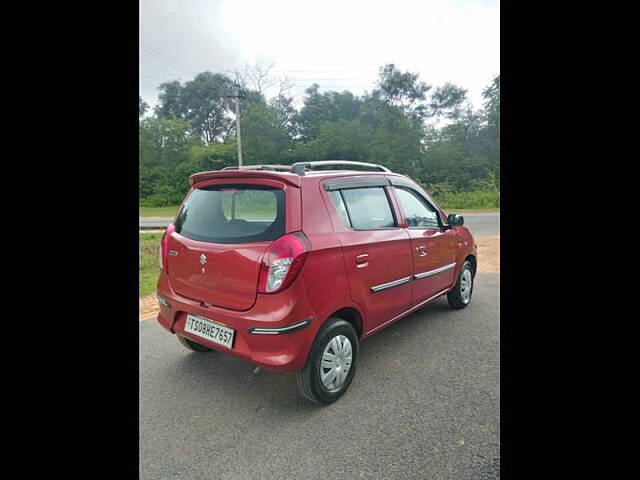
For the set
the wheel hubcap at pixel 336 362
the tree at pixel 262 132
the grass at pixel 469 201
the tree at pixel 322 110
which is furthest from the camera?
the tree at pixel 322 110

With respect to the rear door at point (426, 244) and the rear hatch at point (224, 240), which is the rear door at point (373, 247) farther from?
the rear hatch at point (224, 240)

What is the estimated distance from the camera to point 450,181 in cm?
3381

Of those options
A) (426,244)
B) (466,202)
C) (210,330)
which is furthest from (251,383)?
(466,202)

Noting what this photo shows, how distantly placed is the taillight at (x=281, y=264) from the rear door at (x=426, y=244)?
1412 millimetres

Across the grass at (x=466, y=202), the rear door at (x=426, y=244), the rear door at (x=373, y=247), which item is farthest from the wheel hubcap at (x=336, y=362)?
the grass at (x=466, y=202)

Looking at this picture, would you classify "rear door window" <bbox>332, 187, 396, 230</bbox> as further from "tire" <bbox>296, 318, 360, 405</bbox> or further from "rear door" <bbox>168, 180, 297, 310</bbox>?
"tire" <bbox>296, 318, 360, 405</bbox>

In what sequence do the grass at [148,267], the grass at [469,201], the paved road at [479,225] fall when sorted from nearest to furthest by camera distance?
the grass at [148,267]
the paved road at [479,225]
the grass at [469,201]

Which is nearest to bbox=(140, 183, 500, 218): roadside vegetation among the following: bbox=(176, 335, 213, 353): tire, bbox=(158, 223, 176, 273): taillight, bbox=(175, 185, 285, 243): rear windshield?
bbox=(176, 335, 213, 353): tire

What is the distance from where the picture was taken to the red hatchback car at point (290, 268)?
2270 mm

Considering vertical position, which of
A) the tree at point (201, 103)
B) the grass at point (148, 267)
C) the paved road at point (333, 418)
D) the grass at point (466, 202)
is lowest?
the paved road at point (333, 418)

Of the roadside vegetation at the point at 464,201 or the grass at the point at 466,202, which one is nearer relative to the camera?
the grass at the point at 466,202

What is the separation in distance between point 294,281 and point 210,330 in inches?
29.4
